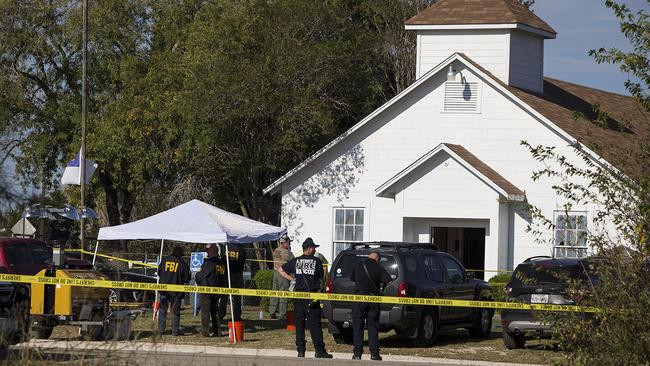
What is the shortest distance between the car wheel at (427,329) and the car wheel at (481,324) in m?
1.73

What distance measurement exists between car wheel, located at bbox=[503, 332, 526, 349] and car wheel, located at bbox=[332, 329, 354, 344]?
8.95 ft

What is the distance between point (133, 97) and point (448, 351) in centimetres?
2182

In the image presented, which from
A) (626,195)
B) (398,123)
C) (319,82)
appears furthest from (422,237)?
(626,195)

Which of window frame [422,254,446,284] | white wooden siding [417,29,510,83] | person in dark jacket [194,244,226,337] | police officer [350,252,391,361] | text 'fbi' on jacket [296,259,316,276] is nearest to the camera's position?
police officer [350,252,391,361]

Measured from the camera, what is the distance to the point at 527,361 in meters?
18.7

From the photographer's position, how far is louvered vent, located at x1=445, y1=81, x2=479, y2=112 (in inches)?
1248

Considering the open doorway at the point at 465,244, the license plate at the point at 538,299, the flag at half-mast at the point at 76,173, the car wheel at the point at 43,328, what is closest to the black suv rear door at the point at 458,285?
the license plate at the point at 538,299

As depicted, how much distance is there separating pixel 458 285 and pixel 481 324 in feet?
4.16

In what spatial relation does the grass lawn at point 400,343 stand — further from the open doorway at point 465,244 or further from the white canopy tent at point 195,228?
the open doorway at point 465,244

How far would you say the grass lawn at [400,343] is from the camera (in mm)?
19312

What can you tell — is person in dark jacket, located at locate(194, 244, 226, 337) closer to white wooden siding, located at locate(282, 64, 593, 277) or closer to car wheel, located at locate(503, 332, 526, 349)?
car wheel, located at locate(503, 332, 526, 349)

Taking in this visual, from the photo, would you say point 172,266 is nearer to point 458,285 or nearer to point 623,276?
point 458,285

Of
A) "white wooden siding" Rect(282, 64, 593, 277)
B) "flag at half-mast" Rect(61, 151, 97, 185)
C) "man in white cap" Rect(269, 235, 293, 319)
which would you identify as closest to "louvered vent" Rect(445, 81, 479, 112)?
"white wooden siding" Rect(282, 64, 593, 277)

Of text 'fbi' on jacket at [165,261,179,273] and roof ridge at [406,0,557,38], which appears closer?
text 'fbi' on jacket at [165,261,179,273]
